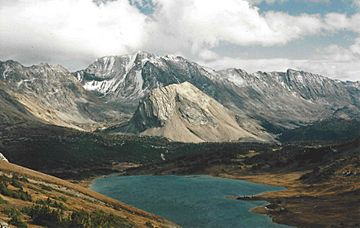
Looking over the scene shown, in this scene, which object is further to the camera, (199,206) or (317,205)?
(199,206)

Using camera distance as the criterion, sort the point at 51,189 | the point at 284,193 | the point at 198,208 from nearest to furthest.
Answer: the point at 51,189 → the point at 198,208 → the point at 284,193

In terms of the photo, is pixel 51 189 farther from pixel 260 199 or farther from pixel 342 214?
pixel 260 199

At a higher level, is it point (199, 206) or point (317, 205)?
point (317, 205)

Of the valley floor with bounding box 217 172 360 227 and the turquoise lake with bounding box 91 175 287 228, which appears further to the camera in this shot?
the turquoise lake with bounding box 91 175 287 228

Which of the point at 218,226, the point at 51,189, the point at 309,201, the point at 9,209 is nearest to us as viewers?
the point at 9,209

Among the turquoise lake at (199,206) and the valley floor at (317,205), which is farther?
the turquoise lake at (199,206)

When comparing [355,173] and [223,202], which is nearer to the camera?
[223,202]

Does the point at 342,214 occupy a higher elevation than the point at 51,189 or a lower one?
lower

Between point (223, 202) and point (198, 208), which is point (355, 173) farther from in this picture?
point (198, 208)

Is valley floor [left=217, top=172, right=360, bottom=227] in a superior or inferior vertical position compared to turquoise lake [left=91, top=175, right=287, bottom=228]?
superior

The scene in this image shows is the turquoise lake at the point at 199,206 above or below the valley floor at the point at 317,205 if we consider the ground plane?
below

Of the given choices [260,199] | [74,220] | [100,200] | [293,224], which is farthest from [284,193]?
[74,220]
